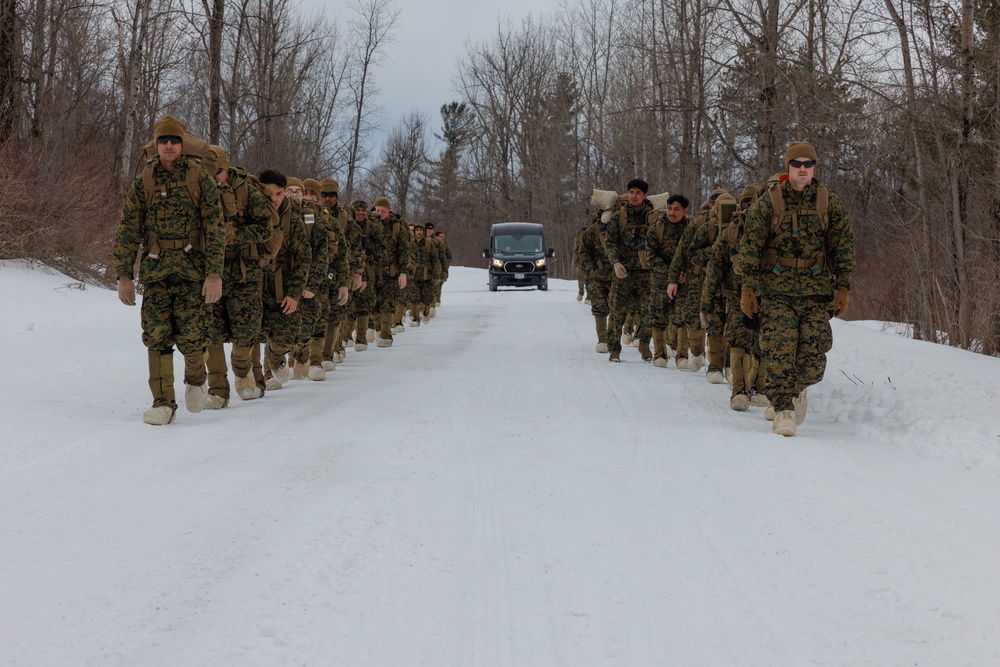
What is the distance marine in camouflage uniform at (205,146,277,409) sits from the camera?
8.36 meters

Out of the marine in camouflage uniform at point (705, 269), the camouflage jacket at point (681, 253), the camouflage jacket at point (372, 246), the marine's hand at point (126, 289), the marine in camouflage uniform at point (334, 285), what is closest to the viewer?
the marine's hand at point (126, 289)

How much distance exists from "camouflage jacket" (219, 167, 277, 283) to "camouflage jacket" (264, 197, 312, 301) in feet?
3.00

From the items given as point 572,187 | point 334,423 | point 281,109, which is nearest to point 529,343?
point 334,423

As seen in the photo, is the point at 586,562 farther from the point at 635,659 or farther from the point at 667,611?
the point at 635,659

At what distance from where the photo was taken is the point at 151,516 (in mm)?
4641

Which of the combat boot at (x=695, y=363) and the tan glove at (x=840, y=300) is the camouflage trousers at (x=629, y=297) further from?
the tan glove at (x=840, y=300)

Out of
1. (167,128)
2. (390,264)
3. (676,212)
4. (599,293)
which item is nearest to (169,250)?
(167,128)

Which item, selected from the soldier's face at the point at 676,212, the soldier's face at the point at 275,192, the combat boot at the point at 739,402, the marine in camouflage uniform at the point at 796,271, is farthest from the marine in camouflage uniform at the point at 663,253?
the soldier's face at the point at 275,192

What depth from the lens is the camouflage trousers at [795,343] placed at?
7.41 meters

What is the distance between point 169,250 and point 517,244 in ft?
89.2

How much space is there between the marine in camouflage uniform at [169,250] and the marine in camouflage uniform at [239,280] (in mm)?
825

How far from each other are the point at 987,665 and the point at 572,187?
56.8 m

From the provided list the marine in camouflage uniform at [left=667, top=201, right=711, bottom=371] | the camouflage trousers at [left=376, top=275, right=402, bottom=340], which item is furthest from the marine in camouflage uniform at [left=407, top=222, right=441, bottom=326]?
the marine in camouflage uniform at [left=667, top=201, right=711, bottom=371]

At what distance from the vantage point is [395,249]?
48.6ft
